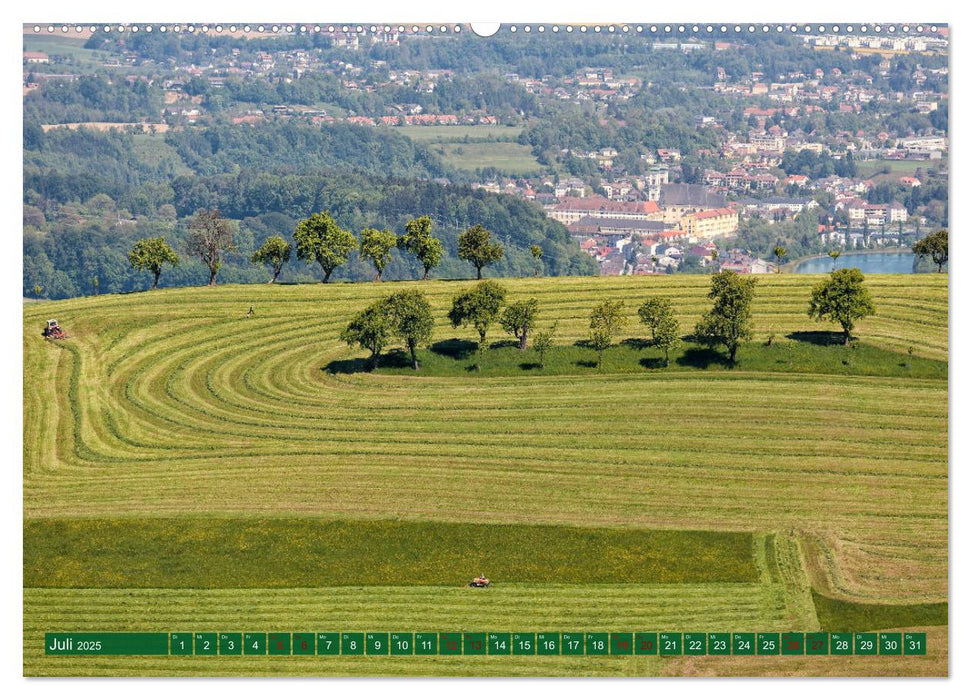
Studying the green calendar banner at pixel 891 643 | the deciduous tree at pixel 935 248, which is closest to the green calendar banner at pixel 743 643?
the green calendar banner at pixel 891 643

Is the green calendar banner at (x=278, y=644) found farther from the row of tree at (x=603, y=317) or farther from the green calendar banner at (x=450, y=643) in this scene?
the row of tree at (x=603, y=317)

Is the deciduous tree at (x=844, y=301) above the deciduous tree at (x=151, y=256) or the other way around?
the other way around

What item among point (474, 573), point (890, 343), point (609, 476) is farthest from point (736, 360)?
point (474, 573)

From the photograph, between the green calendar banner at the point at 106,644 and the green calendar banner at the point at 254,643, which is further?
the green calendar banner at the point at 254,643

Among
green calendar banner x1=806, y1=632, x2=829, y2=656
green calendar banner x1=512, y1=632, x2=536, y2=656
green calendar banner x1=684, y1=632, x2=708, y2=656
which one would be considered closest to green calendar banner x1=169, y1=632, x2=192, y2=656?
green calendar banner x1=512, y1=632, x2=536, y2=656

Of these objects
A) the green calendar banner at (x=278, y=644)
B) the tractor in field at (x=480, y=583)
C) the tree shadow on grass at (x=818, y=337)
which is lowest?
the green calendar banner at (x=278, y=644)

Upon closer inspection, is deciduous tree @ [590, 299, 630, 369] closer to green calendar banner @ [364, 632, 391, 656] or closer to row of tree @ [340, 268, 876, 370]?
A: row of tree @ [340, 268, 876, 370]

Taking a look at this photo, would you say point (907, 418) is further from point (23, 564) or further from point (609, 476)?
Result: point (23, 564)
